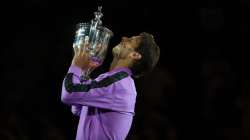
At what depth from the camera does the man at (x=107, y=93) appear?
2.91 metres

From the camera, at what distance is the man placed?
9.53ft

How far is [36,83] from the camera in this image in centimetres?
544

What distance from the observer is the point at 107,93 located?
2.93 meters

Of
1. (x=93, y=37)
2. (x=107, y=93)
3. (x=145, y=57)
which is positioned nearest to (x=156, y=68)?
(x=145, y=57)

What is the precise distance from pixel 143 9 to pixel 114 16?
32 cm

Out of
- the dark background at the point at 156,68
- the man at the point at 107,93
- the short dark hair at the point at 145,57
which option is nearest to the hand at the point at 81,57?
the man at the point at 107,93

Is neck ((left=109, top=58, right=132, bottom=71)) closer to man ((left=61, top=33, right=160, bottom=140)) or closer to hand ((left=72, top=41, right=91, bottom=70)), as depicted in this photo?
man ((left=61, top=33, right=160, bottom=140))

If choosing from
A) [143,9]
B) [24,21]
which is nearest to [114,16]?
[143,9]

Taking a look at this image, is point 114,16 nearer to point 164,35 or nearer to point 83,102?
point 164,35

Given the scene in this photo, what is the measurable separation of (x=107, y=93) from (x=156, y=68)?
2329 millimetres

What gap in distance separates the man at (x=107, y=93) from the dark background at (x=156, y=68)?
1.76 meters

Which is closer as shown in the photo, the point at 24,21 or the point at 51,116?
the point at 51,116

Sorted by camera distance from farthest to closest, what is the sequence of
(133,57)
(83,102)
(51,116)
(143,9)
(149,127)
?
1. (143,9)
2. (51,116)
3. (149,127)
4. (133,57)
5. (83,102)

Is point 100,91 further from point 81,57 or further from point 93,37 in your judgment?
point 93,37
